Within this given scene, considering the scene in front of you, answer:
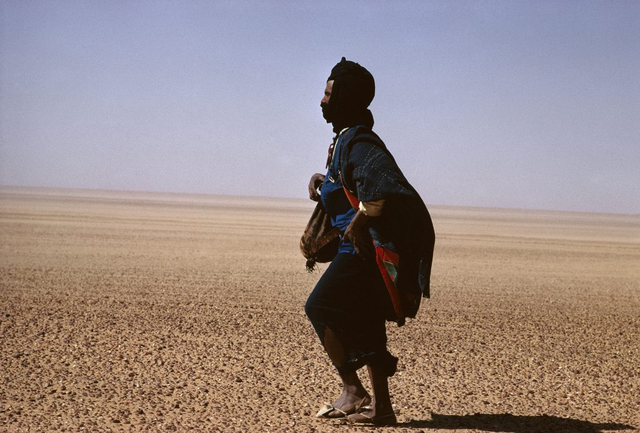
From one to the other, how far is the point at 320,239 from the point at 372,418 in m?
1.22

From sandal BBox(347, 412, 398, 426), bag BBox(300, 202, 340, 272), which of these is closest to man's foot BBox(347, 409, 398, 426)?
sandal BBox(347, 412, 398, 426)

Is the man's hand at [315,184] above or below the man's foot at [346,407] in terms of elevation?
above

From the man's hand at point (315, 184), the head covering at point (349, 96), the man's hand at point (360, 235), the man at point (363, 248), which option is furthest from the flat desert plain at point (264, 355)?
the head covering at point (349, 96)

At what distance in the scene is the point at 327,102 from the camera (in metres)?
4.76

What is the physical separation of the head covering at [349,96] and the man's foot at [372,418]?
6.14 feet

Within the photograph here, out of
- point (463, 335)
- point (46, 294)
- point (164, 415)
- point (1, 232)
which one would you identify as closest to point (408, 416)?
point (164, 415)

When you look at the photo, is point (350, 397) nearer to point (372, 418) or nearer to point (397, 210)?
point (372, 418)

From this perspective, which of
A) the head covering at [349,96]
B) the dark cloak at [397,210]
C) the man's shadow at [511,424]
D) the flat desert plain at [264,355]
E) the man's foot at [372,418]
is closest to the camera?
the dark cloak at [397,210]

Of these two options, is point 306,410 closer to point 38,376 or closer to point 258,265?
point 38,376

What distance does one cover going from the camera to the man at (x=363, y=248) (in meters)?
4.48

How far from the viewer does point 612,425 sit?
5.38 m

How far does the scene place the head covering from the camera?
15.3 feet

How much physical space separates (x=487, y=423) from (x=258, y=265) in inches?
503

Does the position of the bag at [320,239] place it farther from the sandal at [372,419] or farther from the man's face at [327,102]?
the sandal at [372,419]
